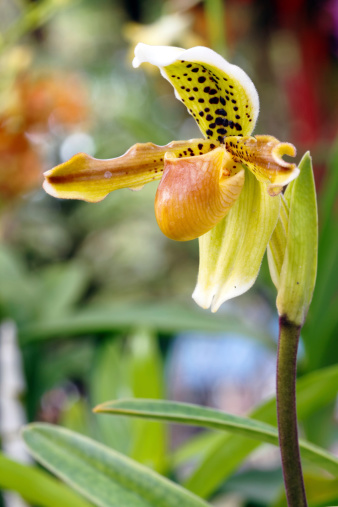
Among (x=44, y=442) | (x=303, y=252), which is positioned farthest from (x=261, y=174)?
(x=44, y=442)

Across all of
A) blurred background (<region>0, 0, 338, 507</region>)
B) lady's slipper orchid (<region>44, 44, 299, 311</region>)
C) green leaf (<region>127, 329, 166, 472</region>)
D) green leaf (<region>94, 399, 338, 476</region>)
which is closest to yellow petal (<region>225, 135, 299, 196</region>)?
lady's slipper orchid (<region>44, 44, 299, 311</region>)

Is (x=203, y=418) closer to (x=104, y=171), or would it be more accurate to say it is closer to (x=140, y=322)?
(x=104, y=171)

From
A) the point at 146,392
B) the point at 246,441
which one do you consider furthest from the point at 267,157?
the point at 146,392

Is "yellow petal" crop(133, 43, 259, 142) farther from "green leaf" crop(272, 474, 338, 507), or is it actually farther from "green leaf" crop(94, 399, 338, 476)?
"green leaf" crop(272, 474, 338, 507)

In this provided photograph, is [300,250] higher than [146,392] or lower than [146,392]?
higher

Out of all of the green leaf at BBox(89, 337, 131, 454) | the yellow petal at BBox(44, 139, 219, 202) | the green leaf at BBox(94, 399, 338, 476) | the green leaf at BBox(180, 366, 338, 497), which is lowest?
the green leaf at BBox(89, 337, 131, 454)

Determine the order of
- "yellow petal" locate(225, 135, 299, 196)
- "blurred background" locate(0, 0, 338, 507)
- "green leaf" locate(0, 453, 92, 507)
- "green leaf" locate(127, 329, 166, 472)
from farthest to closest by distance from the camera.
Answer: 1. "blurred background" locate(0, 0, 338, 507)
2. "green leaf" locate(127, 329, 166, 472)
3. "green leaf" locate(0, 453, 92, 507)
4. "yellow petal" locate(225, 135, 299, 196)
